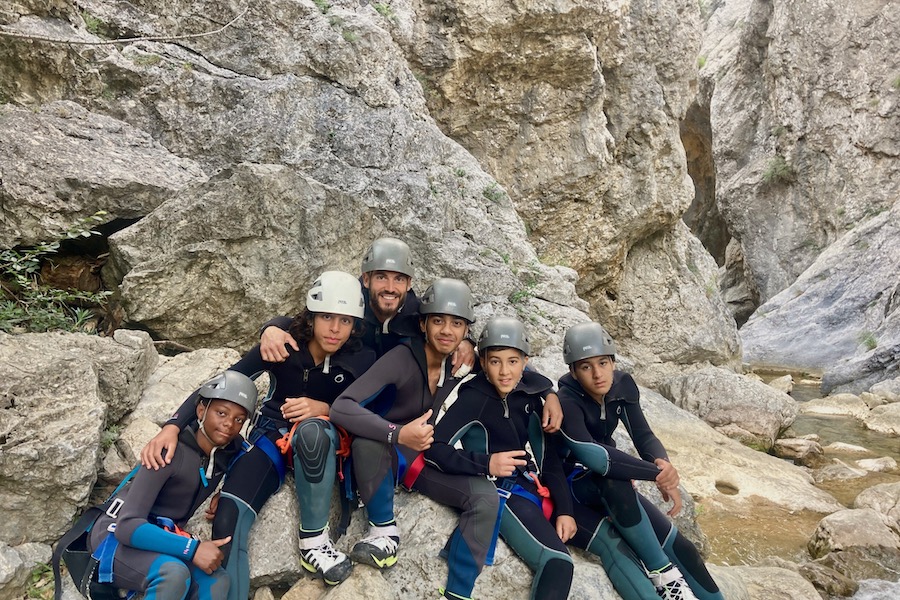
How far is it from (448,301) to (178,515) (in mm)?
1950

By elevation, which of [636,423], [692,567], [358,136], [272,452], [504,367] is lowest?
[692,567]

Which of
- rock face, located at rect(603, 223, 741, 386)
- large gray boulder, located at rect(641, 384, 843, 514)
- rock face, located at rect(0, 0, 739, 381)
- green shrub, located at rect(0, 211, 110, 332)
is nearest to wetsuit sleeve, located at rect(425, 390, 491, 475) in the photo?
rock face, located at rect(0, 0, 739, 381)

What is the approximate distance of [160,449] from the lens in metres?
3.11

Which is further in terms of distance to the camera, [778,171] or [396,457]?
[778,171]

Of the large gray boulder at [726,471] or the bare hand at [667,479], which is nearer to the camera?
the bare hand at [667,479]

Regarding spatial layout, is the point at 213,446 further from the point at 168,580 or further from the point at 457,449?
the point at 457,449

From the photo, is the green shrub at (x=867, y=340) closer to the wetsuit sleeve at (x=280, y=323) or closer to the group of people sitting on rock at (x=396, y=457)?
the group of people sitting on rock at (x=396, y=457)

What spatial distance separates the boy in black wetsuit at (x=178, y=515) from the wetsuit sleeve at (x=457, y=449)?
1.11m

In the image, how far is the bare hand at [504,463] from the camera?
10.9 feet

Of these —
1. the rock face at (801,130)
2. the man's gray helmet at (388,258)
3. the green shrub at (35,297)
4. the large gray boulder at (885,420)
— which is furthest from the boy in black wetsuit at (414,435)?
Answer: the rock face at (801,130)

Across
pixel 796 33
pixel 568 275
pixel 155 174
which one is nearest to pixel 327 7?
A: pixel 155 174

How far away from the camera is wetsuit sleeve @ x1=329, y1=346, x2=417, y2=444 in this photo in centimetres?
324

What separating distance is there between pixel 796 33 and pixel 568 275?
25.2 m

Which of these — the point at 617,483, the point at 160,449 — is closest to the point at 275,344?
the point at 160,449
